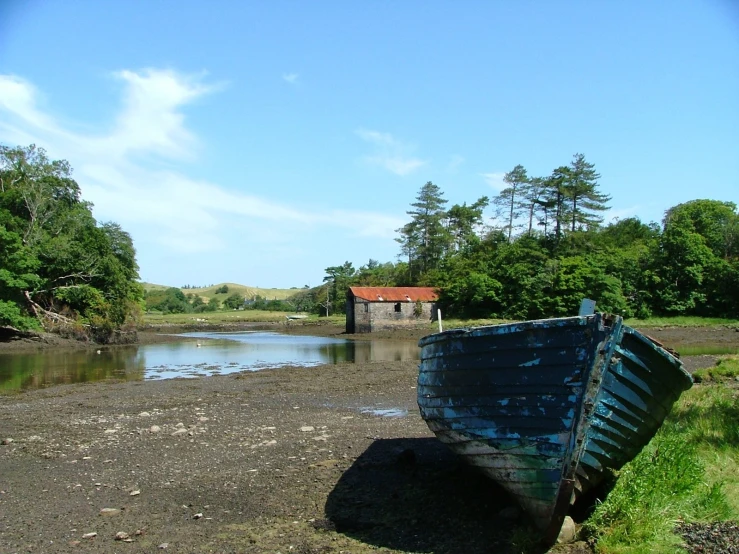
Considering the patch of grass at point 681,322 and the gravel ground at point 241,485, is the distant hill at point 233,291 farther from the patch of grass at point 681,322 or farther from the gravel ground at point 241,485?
the gravel ground at point 241,485

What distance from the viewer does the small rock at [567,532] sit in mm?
5484

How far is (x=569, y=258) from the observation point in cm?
5431

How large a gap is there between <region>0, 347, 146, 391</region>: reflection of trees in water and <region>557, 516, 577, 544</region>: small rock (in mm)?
18194

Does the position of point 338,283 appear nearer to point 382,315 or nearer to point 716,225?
point 382,315

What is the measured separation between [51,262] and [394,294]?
3158 centimetres

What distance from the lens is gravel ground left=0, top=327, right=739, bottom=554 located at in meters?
5.83

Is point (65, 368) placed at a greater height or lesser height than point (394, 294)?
lesser

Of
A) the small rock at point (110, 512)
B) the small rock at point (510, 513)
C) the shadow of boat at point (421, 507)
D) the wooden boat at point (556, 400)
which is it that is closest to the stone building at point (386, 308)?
the shadow of boat at point (421, 507)

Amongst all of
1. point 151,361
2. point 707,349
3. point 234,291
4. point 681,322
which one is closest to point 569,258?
point 681,322

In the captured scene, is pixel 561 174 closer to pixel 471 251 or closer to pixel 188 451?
pixel 471 251

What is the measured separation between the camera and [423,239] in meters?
82.0

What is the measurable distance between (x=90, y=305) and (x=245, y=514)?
38.6 meters

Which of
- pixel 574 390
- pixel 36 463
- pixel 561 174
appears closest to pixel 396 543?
pixel 574 390

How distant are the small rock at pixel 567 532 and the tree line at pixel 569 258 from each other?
45226 mm
